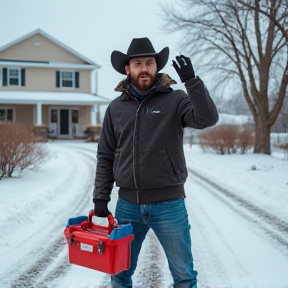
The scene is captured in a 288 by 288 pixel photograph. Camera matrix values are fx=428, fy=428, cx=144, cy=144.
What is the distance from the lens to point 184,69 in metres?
2.66

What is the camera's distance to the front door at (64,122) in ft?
99.7

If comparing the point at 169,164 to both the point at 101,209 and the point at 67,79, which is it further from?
the point at 67,79

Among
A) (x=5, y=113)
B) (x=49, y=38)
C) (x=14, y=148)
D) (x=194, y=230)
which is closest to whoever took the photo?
(x=194, y=230)

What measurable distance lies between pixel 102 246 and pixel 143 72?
1.21 metres

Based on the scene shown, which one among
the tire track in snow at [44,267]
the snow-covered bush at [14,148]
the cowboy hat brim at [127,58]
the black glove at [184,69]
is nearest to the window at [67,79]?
the snow-covered bush at [14,148]

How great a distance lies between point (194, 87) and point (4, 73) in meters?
28.9

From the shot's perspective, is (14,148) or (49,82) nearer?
(14,148)

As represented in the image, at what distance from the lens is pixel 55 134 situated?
98.3 feet

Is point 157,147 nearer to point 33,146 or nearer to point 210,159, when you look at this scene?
point 33,146

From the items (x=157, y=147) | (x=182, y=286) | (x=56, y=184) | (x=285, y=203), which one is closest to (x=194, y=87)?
(x=157, y=147)

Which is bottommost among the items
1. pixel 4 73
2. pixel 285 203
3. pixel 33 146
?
pixel 285 203

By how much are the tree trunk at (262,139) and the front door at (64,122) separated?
15.7 meters

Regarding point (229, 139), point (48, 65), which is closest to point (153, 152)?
point (229, 139)

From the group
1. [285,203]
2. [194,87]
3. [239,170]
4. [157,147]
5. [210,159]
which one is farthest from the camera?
[210,159]
